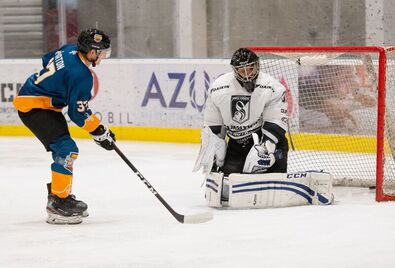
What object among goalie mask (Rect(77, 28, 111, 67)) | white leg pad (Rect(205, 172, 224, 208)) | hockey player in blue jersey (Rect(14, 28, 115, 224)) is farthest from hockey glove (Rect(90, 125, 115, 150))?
white leg pad (Rect(205, 172, 224, 208))

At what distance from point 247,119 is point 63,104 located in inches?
42.1

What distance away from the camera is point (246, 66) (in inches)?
215

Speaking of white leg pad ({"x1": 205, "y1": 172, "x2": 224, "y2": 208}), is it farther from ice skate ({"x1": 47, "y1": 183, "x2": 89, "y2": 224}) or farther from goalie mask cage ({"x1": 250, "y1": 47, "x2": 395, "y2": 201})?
goalie mask cage ({"x1": 250, "y1": 47, "x2": 395, "y2": 201})

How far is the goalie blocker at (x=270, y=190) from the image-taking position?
214 inches

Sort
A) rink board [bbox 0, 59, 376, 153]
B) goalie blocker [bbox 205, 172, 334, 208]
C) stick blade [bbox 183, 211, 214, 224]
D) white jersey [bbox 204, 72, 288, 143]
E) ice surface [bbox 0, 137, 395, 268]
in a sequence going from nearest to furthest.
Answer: ice surface [bbox 0, 137, 395, 268], stick blade [bbox 183, 211, 214, 224], goalie blocker [bbox 205, 172, 334, 208], white jersey [bbox 204, 72, 288, 143], rink board [bbox 0, 59, 376, 153]

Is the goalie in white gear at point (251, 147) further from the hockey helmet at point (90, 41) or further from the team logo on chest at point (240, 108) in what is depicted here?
the hockey helmet at point (90, 41)

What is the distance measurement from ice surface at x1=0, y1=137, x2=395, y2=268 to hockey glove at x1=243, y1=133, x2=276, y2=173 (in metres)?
0.29

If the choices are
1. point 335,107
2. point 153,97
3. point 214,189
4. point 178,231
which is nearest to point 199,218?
point 178,231

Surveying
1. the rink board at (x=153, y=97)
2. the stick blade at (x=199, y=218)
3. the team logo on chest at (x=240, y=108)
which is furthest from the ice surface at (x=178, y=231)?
the rink board at (x=153, y=97)

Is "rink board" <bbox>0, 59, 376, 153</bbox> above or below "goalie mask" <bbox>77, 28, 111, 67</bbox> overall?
below

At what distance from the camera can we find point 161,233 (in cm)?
473

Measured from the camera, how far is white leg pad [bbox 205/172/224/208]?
5.49m

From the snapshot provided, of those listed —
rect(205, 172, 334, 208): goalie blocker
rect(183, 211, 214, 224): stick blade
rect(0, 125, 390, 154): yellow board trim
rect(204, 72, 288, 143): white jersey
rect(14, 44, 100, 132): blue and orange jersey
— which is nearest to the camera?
rect(14, 44, 100, 132): blue and orange jersey

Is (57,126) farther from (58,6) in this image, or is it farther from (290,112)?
(58,6)
